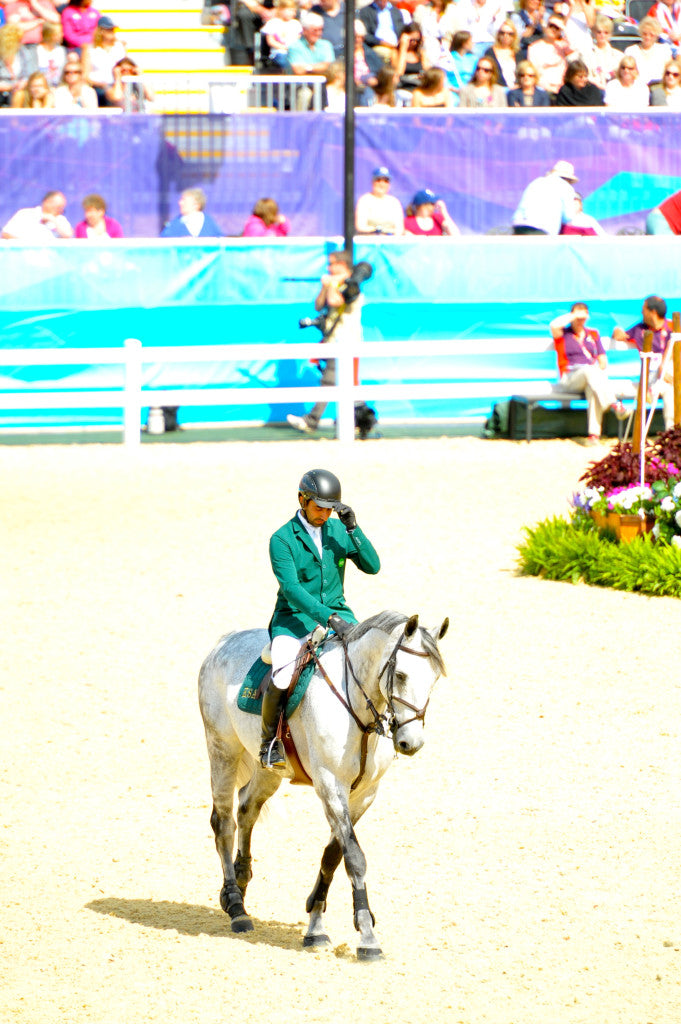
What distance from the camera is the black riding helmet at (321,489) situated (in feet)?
20.5

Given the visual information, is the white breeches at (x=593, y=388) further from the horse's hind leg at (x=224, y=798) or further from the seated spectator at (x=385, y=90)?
the horse's hind leg at (x=224, y=798)

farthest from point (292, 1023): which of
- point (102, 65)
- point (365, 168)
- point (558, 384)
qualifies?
point (102, 65)

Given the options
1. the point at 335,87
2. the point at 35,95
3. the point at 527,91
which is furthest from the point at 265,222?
the point at 527,91

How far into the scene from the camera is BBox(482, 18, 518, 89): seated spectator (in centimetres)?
2191

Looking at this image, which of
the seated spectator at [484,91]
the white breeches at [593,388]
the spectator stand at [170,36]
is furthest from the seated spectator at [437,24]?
the white breeches at [593,388]

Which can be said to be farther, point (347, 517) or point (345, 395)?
point (345, 395)

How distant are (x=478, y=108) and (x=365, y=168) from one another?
174 cm

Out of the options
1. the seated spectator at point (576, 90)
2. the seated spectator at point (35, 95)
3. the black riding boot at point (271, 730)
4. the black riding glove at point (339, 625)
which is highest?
the seated spectator at point (576, 90)

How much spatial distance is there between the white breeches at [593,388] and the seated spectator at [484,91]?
4.60 m

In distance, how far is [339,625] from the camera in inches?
247

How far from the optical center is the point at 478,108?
20172 mm

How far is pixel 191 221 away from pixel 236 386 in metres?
2.08

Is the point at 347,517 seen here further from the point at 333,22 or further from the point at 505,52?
the point at 505,52

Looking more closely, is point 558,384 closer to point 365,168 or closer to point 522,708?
point 365,168
